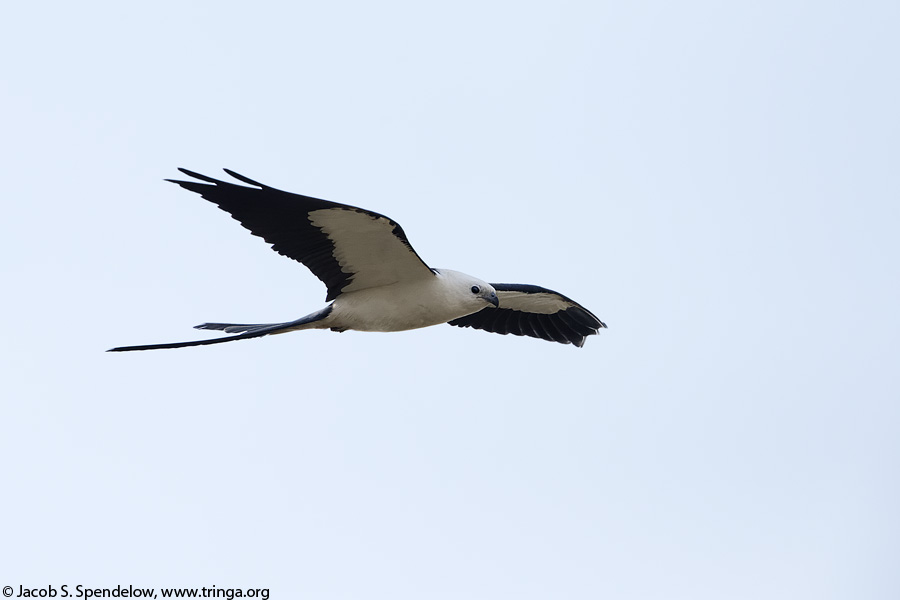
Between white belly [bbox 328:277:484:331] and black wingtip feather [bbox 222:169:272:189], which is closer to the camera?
black wingtip feather [bbox 222:169:272:189]

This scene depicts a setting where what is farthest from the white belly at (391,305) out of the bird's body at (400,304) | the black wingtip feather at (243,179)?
the black wingtip feather at (243,179)

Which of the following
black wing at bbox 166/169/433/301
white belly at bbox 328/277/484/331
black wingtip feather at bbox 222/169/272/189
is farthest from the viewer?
white belly at bbox 328/277/484/331

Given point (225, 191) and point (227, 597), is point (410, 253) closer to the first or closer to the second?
point (225, 191)

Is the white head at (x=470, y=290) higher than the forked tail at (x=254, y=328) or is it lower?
higher

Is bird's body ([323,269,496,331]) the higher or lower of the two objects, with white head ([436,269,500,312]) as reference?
lower

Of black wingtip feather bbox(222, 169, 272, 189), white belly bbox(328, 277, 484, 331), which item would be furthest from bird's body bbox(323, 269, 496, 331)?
black wingtip feather bbox(222, 169, 272, 189)

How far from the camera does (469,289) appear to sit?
33.2ft

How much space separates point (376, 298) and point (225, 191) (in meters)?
1.90

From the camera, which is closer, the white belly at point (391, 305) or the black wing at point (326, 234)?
the black wing at point (326, 234)

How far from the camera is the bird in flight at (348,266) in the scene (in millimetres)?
8742

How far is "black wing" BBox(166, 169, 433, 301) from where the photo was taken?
8.68 meters

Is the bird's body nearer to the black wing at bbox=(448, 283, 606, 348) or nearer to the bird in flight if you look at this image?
the bird in flight

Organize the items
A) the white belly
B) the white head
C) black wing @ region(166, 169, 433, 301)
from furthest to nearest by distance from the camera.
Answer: the white head → the white belly → black wing @ region(166, 169, 433, 301)

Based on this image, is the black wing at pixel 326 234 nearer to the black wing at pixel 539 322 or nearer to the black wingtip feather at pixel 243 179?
the black wingtip feather at pixel 243 179
